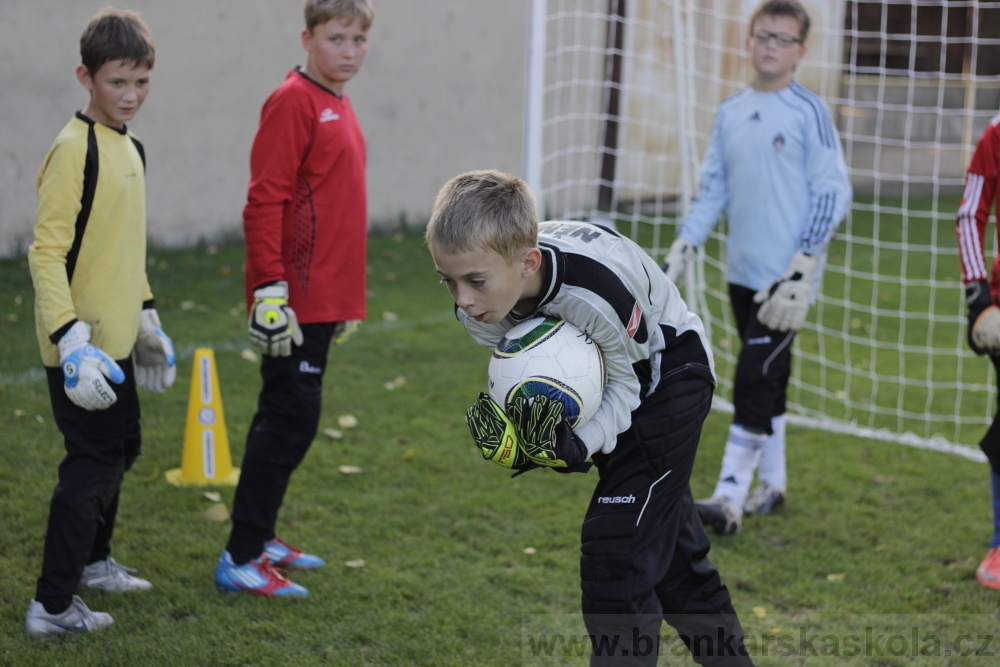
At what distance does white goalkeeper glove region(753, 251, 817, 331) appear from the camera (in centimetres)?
415

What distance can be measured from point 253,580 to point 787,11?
123 inches

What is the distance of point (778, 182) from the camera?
14.3ft

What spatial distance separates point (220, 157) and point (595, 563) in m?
8.25

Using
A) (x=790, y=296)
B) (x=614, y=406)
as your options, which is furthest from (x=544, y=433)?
(x=790, y=296)

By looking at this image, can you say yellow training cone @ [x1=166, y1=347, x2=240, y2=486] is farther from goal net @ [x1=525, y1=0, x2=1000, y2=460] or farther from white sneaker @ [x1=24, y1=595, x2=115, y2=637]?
goal net @ [x1=525, y1=0, x2=1000, y2=460]

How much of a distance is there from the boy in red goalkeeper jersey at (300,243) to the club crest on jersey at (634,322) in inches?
54.1

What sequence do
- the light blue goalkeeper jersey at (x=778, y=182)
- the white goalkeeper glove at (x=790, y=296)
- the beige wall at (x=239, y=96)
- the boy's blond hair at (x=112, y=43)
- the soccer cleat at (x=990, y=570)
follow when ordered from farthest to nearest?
the beige wall at (x=239, y=96), the light blue goalkeeper jersey at (x=778, y=182), the white goalkeeper glove at (x=790, y=296), the soccer cleat at (x=990, y=570), the boy's blond hair at (x=112, y=43)

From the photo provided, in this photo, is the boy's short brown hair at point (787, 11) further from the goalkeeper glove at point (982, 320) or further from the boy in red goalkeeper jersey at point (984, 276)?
the goalkeeper glove at point (982, 320)

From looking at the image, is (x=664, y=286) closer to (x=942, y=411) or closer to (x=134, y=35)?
(x=134, y=35)

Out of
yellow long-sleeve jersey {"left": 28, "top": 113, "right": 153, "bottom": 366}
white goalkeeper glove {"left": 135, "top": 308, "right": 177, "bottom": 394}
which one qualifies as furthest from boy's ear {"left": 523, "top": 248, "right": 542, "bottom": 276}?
white goalkeeper glove {"left": 135, "top": 308, "right": 177, "bottom": 394}

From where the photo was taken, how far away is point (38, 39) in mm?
8555

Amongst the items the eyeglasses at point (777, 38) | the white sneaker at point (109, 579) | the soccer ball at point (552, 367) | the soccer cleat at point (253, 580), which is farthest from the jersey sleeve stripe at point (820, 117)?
the white sneaker at point (109, 579)

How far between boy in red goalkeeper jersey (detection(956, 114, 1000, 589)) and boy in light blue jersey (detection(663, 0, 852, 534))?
0.50 m

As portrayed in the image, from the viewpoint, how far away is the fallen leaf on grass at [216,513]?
4.22m
